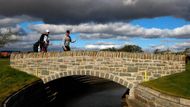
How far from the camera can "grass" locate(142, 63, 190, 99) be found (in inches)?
699

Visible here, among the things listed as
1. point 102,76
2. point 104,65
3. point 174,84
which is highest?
point 104,65

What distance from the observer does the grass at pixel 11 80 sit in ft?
65.5

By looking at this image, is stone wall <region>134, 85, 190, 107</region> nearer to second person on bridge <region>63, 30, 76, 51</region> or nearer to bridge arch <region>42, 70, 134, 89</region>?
bridge arch <region>42, 70, 134, 89</region>

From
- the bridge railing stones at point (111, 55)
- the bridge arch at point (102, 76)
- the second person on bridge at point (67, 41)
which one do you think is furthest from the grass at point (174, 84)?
the second person on bridge at point (67, 41)

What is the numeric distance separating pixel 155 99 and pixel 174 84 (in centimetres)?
156

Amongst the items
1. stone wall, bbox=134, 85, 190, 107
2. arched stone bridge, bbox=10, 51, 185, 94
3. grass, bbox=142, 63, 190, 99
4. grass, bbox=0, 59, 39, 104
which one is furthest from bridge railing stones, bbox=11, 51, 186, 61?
stone wall, bbox=134, 85, 190, 107

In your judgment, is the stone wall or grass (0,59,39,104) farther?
grass (0,59,39,104)

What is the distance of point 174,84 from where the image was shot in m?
19.3

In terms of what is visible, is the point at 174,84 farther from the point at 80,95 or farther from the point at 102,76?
the point at 80,95

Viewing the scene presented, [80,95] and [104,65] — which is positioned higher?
[104,65]

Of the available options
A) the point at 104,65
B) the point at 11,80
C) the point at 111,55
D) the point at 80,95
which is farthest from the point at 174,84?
the point at 80,95

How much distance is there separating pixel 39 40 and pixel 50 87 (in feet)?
14.8

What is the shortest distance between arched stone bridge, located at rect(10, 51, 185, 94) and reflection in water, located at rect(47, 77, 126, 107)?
378 centimetres

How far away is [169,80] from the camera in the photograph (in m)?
20.3
